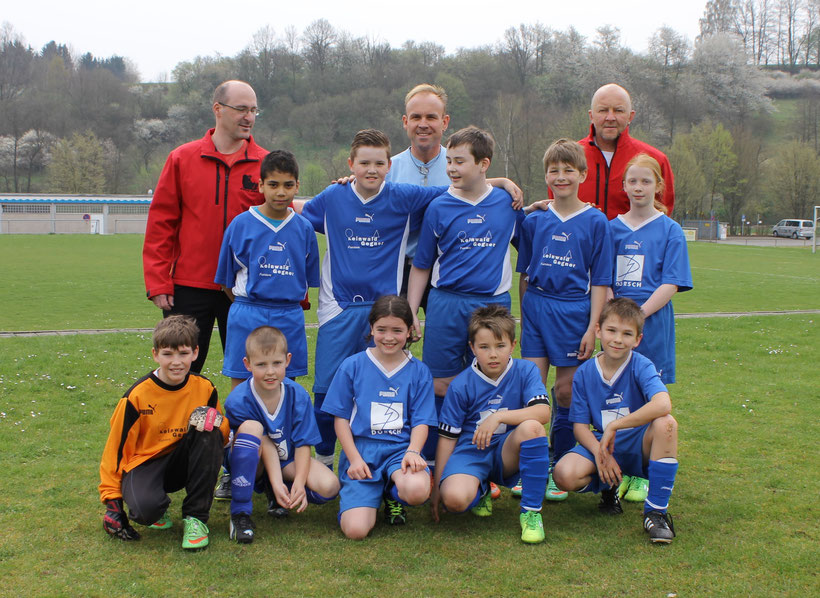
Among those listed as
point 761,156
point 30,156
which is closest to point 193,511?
point 761,156

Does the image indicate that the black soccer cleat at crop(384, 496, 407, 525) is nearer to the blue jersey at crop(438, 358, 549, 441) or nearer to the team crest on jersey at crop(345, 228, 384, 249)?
the blue jersey at crop(438, 358, 549, 441)

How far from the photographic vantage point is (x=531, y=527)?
367cm

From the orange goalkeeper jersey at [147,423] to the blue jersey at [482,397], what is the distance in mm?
1233

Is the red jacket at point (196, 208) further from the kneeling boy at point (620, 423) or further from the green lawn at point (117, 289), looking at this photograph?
the green lawn at point (117, 289)

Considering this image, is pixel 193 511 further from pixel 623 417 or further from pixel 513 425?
pixel 623 417

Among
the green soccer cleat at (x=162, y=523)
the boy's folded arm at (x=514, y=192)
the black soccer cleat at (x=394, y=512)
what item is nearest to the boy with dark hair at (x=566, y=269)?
the boy's folded arm at (x=514, y=192)

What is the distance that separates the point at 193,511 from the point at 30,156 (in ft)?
268

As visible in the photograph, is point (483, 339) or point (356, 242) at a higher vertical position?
point (356, 242)

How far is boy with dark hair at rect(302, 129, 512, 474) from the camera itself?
447cm

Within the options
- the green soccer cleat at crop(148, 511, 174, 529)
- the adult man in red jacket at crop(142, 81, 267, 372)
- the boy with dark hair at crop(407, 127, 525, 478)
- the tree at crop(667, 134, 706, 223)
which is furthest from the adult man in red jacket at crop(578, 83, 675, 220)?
the tree at crop(667, 134, 706, 223)

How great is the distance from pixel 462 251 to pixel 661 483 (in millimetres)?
1737

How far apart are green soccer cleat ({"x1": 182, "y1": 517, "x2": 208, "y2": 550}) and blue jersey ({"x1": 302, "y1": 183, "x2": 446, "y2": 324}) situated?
1.49 meters

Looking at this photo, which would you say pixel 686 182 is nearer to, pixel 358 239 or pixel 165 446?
pixel 358 239

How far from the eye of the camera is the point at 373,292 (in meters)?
4.50
